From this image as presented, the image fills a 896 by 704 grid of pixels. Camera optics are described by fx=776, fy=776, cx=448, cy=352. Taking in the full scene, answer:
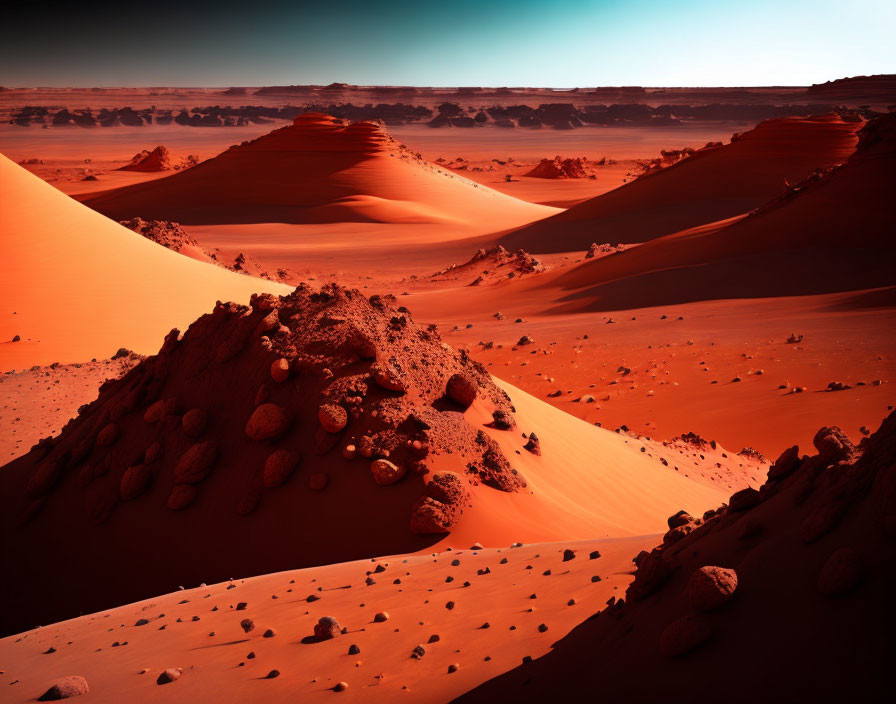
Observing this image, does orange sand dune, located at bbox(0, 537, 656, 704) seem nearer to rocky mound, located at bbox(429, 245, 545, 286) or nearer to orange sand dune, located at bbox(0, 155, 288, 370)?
orange sand dune, located at bbox(0, 155, 288, 370)

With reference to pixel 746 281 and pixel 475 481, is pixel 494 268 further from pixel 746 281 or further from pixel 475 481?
pixel 475 481

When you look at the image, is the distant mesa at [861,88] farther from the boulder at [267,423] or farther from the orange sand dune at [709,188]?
the boulder at [267,423]

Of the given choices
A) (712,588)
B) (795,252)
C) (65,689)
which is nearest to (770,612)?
(712,588)

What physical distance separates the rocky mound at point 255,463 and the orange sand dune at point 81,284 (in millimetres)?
5069

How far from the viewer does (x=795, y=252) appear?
16734 millimetres

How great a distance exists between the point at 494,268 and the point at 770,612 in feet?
70.0

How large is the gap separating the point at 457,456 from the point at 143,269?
10547 mm

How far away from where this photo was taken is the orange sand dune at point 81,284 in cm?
1169

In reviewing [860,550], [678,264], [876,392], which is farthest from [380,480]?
[678,264]

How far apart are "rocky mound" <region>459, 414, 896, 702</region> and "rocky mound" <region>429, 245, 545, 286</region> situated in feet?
62.6

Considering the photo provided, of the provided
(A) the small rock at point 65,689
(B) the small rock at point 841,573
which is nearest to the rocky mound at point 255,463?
(A) the small rock at point 65,689

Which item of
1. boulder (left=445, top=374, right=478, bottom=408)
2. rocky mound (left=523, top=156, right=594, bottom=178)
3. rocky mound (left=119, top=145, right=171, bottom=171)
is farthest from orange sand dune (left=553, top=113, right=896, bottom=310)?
rocky mound (left=119, top=145, right=171, bottom=171)

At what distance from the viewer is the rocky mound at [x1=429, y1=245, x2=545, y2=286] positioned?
73.2 ft

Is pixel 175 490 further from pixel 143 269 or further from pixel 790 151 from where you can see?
pixel 790 151
